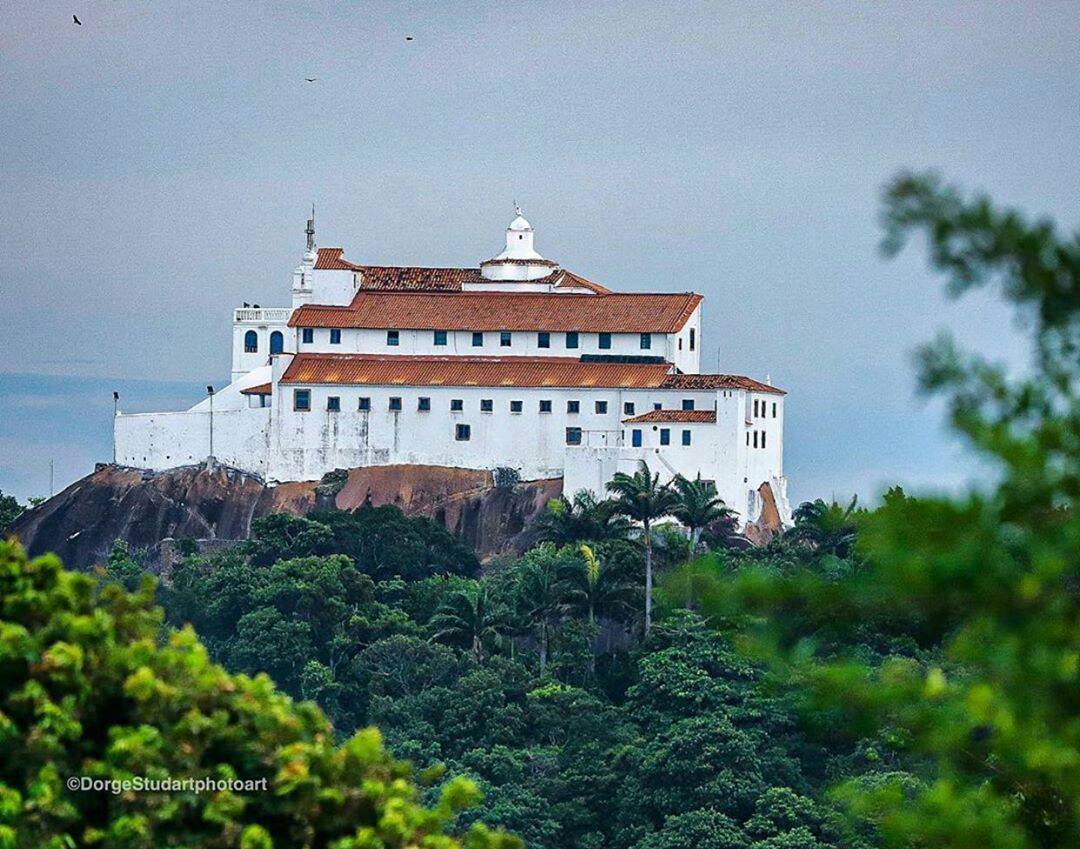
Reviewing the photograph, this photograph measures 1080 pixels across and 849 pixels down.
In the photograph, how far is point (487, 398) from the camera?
239ft

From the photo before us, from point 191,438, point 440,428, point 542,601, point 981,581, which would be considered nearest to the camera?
point 981,581

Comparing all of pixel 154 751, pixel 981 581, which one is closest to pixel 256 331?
pixel 154 751

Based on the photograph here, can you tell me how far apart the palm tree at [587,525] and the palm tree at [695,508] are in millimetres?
1944

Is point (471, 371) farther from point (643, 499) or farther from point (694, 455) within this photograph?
point (643, 499)

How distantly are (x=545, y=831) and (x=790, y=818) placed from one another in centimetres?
572

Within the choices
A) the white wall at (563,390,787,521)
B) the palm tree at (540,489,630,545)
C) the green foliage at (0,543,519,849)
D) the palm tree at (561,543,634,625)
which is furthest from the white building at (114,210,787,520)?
the green foliage at (0,543,519,849)

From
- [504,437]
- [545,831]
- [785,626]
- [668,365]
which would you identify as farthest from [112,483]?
[785,626]

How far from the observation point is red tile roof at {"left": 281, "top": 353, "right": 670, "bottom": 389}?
72875 mm

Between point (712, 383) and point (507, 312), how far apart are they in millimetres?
9404

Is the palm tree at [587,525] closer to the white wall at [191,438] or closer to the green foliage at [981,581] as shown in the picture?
the white wall at [191,438]

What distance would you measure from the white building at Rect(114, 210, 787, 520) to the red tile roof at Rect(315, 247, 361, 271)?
96mm

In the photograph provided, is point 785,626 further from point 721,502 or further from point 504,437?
point 504,437

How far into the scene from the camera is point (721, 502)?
66.4 metres

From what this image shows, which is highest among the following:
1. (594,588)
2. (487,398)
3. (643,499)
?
(487,398)
